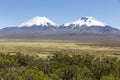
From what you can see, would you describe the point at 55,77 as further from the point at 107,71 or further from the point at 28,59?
the point at 28,59

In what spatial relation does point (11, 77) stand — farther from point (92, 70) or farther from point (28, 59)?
point (28, 59)

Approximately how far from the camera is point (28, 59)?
8838 centimetres

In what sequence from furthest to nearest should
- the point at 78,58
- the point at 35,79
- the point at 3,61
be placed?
the point at 78,58
the point at 3,61
the point at 35,79

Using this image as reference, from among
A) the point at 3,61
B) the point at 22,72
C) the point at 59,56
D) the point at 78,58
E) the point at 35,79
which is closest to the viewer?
the point at 35,79

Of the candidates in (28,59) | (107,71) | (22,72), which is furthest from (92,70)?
(28,59)

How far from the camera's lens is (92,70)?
65.0 meters

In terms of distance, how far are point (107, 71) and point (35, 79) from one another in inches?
757

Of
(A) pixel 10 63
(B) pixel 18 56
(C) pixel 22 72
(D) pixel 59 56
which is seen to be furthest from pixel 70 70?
(B) pixel 18 56

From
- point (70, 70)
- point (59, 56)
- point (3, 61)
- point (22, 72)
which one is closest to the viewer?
point (22, 72)

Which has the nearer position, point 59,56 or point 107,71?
point 107,71

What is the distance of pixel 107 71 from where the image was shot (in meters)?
65.2

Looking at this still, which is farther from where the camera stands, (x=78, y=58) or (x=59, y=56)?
(x=59, y=56)

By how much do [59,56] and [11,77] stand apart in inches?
1405

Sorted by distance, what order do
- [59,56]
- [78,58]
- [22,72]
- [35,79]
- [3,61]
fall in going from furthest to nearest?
1. [59,56]
2. [78,58]
3. [3,61]
4. [22,72]
5. [35,79]
